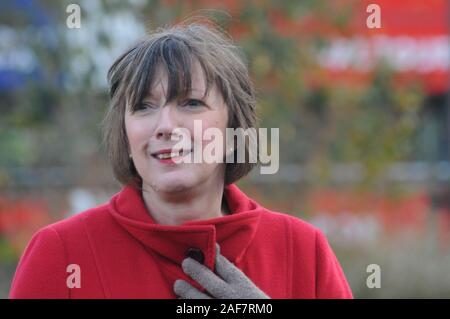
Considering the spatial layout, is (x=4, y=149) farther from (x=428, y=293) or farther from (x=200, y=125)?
(x=200, y=125)

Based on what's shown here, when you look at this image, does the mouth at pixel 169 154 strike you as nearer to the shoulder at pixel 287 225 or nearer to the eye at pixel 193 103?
the eye at pixel 193 103

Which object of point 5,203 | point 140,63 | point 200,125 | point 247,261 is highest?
point 140,63

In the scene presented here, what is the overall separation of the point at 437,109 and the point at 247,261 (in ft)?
39.5

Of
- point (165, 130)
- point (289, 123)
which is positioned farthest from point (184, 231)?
point (289, 123)

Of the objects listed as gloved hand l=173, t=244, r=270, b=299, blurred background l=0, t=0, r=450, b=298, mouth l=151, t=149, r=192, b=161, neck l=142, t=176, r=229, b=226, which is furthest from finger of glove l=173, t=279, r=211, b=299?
blurred background l=0, t=0, r=450, b=298

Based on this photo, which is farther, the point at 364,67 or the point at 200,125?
the point at 364,67

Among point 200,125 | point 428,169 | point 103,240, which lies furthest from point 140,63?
point 428,169

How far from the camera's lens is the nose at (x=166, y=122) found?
287 cm

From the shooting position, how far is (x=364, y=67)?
32.8ft

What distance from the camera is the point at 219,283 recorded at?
2.82 m

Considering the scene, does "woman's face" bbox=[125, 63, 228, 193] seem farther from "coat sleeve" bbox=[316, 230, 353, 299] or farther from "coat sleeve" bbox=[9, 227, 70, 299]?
"coat sleeve" bbox=[316, 230, 353, 299]

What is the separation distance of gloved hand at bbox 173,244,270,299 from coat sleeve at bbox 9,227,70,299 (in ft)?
1.10

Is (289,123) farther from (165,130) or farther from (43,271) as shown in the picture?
(43,271)
